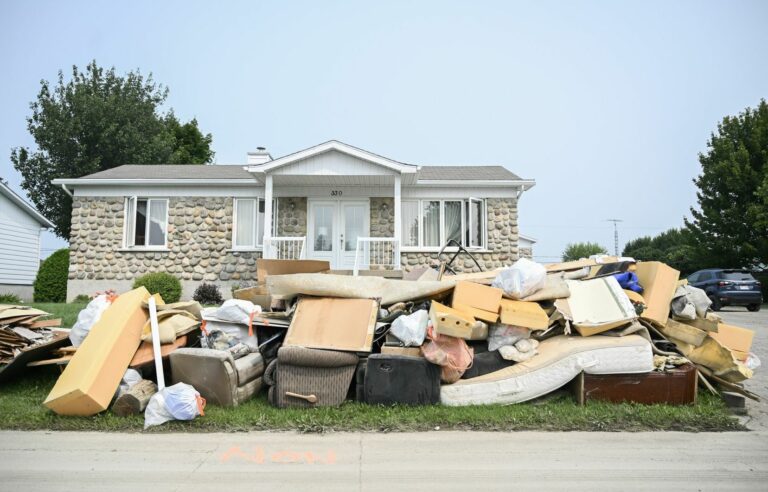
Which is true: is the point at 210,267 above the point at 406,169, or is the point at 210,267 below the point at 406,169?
below

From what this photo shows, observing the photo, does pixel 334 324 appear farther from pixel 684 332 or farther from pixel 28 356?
pixel 684 332

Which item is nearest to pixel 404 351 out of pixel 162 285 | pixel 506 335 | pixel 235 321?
pixel 506 335

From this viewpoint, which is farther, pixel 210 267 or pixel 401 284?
pixel 210 267

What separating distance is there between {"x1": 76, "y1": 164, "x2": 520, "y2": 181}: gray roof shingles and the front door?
2212 millimetres

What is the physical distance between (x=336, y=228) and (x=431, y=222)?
302 centimetres

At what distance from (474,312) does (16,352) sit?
20.0 feet

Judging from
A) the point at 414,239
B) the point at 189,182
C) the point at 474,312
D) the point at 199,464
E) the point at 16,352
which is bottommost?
the point at 199,464

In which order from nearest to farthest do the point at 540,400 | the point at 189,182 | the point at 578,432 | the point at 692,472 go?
the point at 692,472, the point at 578,432, the point at 540,400, the point at 189,182

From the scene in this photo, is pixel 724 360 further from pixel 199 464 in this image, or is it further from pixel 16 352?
pixel 16 352

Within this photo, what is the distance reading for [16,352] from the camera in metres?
7.30

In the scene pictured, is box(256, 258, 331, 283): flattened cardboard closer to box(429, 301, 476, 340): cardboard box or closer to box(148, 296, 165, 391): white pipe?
box(148, 296, 165, 391): white pipe

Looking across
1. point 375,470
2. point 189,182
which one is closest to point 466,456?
point 375,470

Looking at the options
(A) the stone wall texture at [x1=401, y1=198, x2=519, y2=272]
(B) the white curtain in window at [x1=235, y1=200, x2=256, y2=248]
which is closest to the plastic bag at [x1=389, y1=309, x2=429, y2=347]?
(A) the stone wall texture at [x1=401, y1=198, x2=519, y2=272]

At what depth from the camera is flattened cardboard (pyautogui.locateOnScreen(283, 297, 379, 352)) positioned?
616 cm
